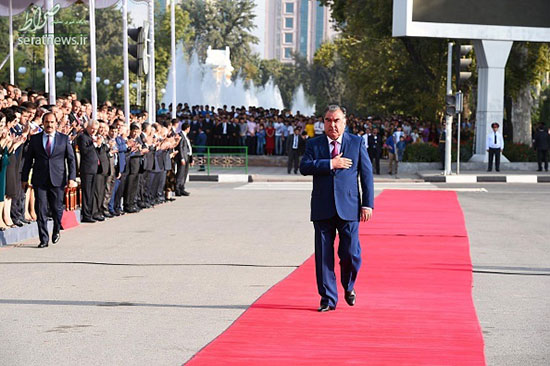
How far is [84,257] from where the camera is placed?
14.4 m

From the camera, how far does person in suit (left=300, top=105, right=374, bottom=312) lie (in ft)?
33.3

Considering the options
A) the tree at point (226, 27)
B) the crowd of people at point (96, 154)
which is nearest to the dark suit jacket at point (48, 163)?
the crowd of people at point (96, 154)

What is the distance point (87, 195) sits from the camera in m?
19.8

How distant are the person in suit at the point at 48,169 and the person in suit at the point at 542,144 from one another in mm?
24775

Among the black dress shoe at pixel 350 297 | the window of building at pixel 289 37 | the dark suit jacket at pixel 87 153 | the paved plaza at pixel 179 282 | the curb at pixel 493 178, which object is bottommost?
the curb at pixel 493 178

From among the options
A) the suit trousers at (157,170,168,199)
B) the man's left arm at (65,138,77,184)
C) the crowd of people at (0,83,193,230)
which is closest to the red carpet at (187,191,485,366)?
the man's left arm at (65,138,77,184)

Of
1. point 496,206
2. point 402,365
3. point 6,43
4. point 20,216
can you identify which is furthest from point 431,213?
point 6,43

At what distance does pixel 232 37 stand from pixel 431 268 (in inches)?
4310

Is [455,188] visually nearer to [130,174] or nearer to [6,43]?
[130,174]

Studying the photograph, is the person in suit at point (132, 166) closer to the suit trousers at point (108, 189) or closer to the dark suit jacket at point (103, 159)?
the suit trousers at point (108, 189)

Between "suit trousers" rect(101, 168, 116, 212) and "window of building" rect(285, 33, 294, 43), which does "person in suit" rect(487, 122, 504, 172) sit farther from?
"window of building" rect(285, 33, 294, 43)

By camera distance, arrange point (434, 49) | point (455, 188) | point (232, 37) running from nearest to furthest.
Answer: point (455, 188), point (434, 49), point (232, 37)

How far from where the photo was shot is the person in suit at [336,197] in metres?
10.1

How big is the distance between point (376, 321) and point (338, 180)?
53.7 inches
